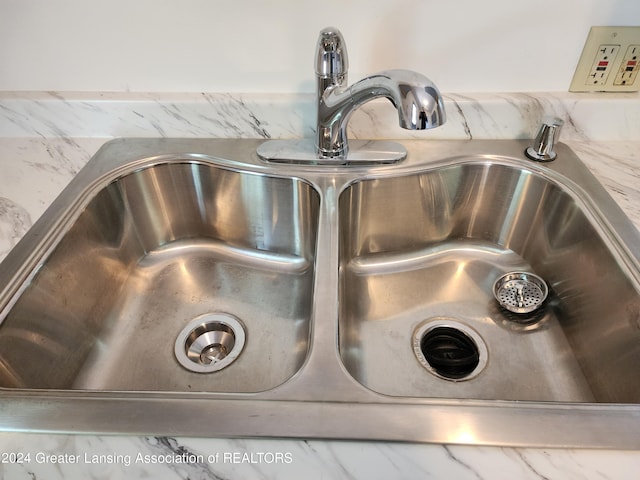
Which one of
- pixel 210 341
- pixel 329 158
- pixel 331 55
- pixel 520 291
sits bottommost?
pixel 210 341

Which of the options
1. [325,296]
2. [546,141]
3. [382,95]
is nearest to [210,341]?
[325,296]

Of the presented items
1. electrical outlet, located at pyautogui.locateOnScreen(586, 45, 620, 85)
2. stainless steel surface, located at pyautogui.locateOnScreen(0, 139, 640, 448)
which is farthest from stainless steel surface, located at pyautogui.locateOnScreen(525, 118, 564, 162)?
electrical outlet, located at pyautogui.locateOnScreen(586, 45, 620, 85)

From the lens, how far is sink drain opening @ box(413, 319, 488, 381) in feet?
2.28

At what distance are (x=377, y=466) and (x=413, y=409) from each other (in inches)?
2.6

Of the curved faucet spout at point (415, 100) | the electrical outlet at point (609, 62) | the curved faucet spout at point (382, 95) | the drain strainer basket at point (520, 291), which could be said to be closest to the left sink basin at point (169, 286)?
the curved faucet spout at point (382, 95)

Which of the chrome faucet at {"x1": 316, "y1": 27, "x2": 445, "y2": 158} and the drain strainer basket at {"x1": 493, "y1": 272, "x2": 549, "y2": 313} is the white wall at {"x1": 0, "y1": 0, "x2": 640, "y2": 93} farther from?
the drain strainer basket at {"x1": 493, "y1": 272, "x2": 549, "y2": 313}

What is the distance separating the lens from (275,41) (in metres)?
0.78

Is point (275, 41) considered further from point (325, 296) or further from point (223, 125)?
point (325, 296)

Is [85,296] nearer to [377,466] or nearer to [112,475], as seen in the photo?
[112,475]

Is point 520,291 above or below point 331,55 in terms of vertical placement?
below

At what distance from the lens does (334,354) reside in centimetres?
50

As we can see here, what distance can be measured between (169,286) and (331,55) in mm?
509

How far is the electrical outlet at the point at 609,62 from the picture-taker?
2.51 feet

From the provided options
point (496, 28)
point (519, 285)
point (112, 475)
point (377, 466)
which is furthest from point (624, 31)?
point (112, 475)
